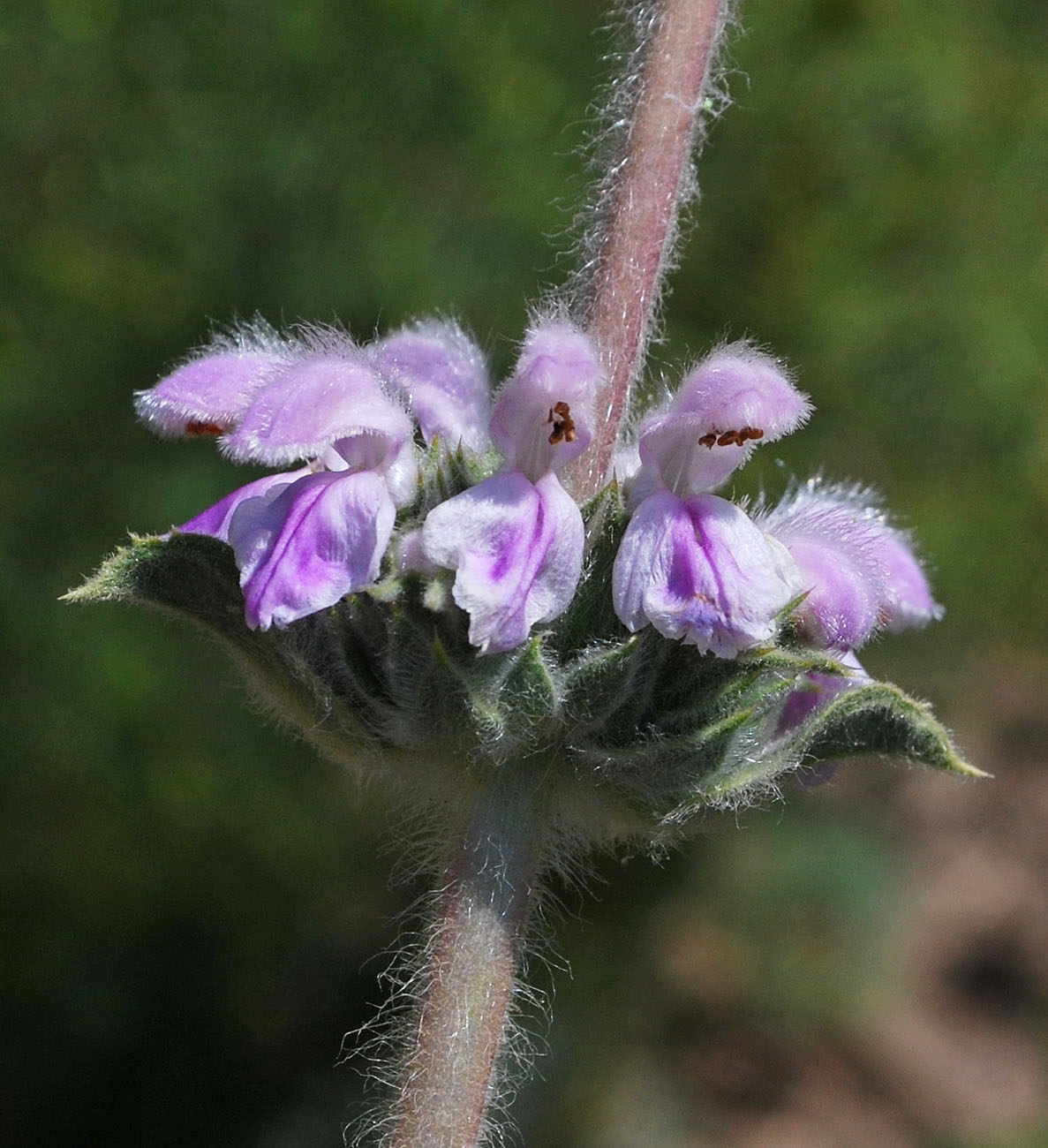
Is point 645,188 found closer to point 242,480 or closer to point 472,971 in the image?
point 472,971

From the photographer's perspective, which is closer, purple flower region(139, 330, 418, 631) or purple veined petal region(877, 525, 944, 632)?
purple flower region(139, 330, 418, 631)

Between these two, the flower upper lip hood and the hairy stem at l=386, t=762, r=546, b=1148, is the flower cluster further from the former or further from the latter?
the hairy stem at l=386, t=762, r=546, b=1148

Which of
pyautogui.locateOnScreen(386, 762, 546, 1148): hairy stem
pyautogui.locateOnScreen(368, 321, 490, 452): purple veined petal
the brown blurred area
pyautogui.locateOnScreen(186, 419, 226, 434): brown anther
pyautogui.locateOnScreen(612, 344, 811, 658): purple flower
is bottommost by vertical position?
pyautogui.locateOnScreen(386, 762, 546, 1148): hairy stem

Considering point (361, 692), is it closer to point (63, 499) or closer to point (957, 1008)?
point (63, 499)

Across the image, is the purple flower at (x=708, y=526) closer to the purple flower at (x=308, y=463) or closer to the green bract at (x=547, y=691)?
the green bract at (x=547, y=691)

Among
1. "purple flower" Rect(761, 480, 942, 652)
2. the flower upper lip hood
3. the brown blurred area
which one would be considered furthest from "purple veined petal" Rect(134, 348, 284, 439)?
the brown blurred area

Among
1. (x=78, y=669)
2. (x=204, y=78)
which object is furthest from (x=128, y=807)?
(x=204, y=78)
